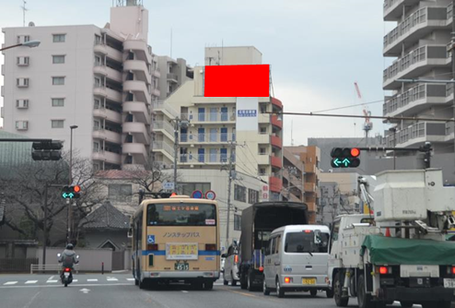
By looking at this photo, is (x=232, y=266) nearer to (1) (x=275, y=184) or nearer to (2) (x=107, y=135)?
(1) (x=275, y=184)

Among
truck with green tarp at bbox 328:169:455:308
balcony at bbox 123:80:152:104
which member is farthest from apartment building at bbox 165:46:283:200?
truck with green tarp at bbox 328:169:455:308

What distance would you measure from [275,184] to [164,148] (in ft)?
44.7

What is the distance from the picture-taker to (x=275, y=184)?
318ft

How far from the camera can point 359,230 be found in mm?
19000

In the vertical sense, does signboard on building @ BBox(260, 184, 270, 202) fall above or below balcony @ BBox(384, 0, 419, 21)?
below

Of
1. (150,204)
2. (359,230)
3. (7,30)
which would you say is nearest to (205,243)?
(150,204)

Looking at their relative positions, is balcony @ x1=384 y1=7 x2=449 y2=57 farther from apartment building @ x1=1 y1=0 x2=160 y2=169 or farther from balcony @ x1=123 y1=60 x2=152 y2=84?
apartment building @ x1=1 y1=0 x2=160 y2=169

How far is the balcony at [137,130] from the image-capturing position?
324 feet

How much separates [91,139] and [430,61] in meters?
47.3

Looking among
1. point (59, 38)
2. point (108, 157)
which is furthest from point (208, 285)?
point (59, 38)

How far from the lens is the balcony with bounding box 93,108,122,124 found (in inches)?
3765

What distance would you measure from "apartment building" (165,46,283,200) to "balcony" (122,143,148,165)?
426 cm

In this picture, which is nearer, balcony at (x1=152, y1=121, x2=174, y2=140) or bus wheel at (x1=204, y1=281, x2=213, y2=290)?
bus wheel at (x1=204, y1=281, x2=213, y2=290)

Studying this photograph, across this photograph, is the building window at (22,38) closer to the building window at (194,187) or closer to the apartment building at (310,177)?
the building window at (194,187)
